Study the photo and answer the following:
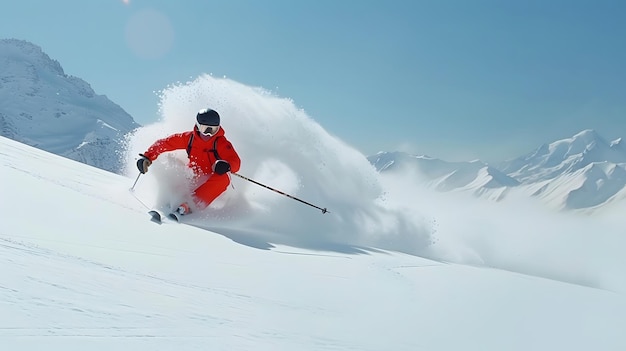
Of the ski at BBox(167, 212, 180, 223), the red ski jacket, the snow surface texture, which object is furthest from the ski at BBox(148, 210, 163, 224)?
the red ski jacket

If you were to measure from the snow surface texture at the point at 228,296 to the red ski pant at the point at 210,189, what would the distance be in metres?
1.78

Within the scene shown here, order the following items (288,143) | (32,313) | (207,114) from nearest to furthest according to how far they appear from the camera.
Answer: (32,313)
(207,114)
(288,143)

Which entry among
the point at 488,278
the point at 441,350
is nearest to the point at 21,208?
the point at 441,350

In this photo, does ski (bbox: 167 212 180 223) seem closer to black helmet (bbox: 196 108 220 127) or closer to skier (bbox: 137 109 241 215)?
skier (bbox: 137 109 241 215)

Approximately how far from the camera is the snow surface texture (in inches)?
65.9

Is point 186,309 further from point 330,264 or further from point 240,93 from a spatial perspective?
point 240,93

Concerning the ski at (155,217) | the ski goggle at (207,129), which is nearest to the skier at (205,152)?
the ski goggle at (207,129)

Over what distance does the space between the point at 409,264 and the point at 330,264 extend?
1186mm

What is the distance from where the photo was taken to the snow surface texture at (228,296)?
65.9 inches

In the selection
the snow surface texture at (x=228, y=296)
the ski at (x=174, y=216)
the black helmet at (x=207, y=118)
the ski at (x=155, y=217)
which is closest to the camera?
the snow surface texture at (x=228, y=296)

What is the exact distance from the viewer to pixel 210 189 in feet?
23.7

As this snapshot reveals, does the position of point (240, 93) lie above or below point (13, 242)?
above

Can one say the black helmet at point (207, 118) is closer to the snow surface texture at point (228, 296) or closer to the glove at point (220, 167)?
the glove at point (220, 167)

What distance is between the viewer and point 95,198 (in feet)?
17.1
